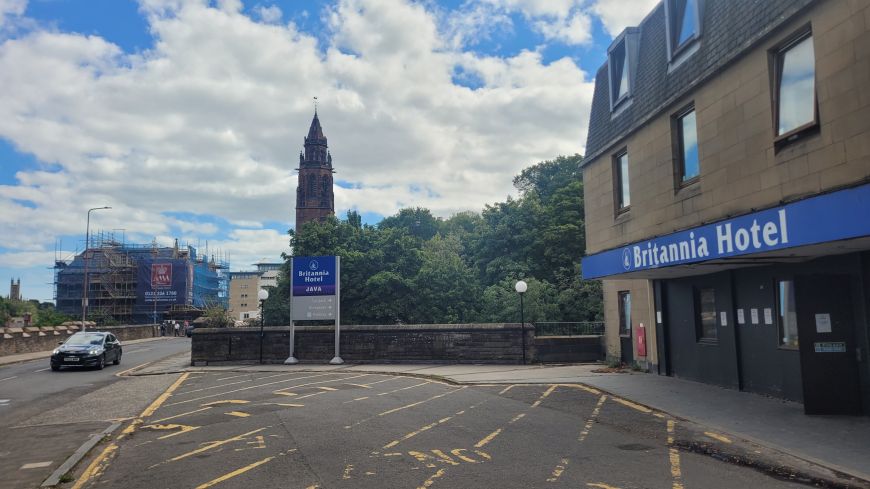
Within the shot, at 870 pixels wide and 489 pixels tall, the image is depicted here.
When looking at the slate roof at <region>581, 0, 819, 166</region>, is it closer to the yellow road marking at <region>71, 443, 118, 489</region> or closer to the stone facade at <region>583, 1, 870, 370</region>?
the stone facade at <region>583, 1, 870, 370</region>

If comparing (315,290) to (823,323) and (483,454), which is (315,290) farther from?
(823,323)

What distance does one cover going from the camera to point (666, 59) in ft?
48.5

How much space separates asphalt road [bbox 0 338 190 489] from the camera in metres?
8.00

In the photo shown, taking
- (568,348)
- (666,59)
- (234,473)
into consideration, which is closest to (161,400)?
(234,473)

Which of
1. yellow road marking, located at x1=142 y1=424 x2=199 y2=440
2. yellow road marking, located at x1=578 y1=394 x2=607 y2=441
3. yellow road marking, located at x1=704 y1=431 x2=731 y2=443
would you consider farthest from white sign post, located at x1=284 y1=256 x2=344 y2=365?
yellow road marking, located at x1=704 y1=431 x2=731 y2=443

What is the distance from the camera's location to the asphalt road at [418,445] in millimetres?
6637

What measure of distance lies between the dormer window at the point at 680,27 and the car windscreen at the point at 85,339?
2347 centimetres

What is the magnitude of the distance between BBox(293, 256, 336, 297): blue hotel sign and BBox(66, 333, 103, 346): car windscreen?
28.9ft

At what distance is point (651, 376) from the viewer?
15883mm

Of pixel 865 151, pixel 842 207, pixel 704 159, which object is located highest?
pixel 704 159

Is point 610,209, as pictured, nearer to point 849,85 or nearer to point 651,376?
point 651,376

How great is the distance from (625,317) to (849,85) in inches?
425

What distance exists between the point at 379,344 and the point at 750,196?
14.9 metres

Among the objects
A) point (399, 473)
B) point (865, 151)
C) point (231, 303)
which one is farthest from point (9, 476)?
point (231, 303)
